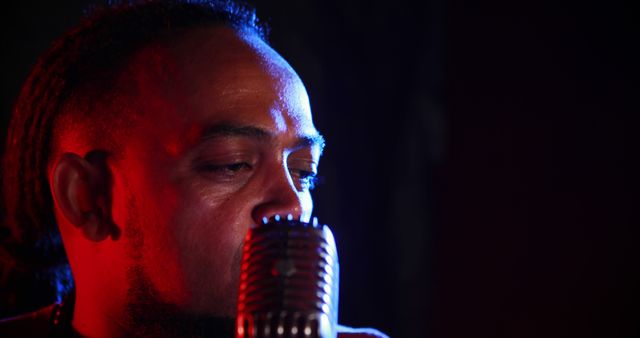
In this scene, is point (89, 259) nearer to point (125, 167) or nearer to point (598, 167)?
point (125, 167)

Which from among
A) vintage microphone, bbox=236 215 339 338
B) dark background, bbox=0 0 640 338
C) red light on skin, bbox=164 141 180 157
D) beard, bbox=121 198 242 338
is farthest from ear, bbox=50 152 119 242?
dark background, bbox=0 0 640 338

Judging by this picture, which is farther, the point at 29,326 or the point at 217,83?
the point at 29,326

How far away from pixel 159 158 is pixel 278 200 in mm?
398

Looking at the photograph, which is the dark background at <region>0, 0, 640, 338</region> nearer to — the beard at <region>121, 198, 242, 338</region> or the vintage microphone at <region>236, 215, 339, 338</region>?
the beard at <region>121, 198, 242, 338</region>

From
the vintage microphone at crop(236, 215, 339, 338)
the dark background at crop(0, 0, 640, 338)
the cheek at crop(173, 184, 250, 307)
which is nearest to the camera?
the vintage microphone at crop(236, 215, 339, 338)

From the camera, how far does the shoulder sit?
7.39 feet

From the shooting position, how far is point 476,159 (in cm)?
346

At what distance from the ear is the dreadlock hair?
0.17 m

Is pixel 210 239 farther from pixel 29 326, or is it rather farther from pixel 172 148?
pixel 29 326

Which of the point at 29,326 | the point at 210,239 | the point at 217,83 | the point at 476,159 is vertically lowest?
the point at 29,326

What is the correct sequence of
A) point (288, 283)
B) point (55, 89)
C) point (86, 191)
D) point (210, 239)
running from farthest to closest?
point (55, 89) → point (86, 191) → point (210, 239) → point (288, 283)

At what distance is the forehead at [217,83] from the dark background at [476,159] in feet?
3.70

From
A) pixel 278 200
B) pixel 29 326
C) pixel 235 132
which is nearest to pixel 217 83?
pixel 235 132

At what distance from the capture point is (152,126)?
1.95 meters
